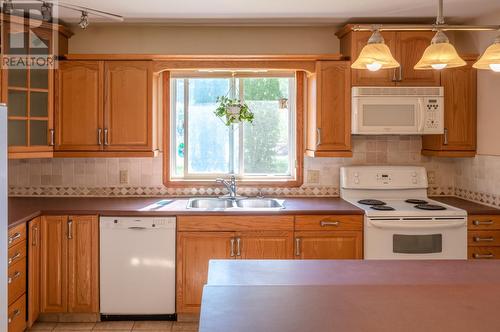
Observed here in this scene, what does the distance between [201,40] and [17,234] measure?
79.0 inches

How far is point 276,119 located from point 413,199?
4.31 feet

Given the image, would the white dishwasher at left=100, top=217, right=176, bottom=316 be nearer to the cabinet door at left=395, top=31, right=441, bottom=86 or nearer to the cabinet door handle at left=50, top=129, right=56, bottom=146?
the cabinet door handle at left=50, top=129, right=56, bottom=146

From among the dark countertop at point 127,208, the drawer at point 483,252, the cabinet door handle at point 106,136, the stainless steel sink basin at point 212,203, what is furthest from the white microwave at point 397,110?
the cabinet door handle at point 106,136

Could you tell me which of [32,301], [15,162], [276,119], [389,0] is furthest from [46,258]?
[389,0]

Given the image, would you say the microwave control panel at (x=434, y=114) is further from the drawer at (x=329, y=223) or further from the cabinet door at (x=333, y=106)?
the drawer at (x=329, y=223)

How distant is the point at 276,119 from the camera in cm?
415

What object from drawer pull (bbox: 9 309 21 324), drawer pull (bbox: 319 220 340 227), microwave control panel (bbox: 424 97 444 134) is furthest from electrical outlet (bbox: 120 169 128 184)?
microwave control panel (bbox: 424 97 444 134)

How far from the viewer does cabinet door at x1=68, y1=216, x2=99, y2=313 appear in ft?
11.0

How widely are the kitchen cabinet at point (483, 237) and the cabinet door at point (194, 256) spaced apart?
5.51 ft

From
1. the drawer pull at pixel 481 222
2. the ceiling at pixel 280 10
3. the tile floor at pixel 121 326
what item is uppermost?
the ceiling at pixel 280 10

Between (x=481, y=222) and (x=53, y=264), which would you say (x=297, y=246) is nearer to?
(x=481, y=222)

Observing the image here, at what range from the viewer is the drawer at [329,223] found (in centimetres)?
339

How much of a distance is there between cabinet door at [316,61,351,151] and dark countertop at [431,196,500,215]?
36.1 inches

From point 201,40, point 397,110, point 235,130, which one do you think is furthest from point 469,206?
point 201,40
